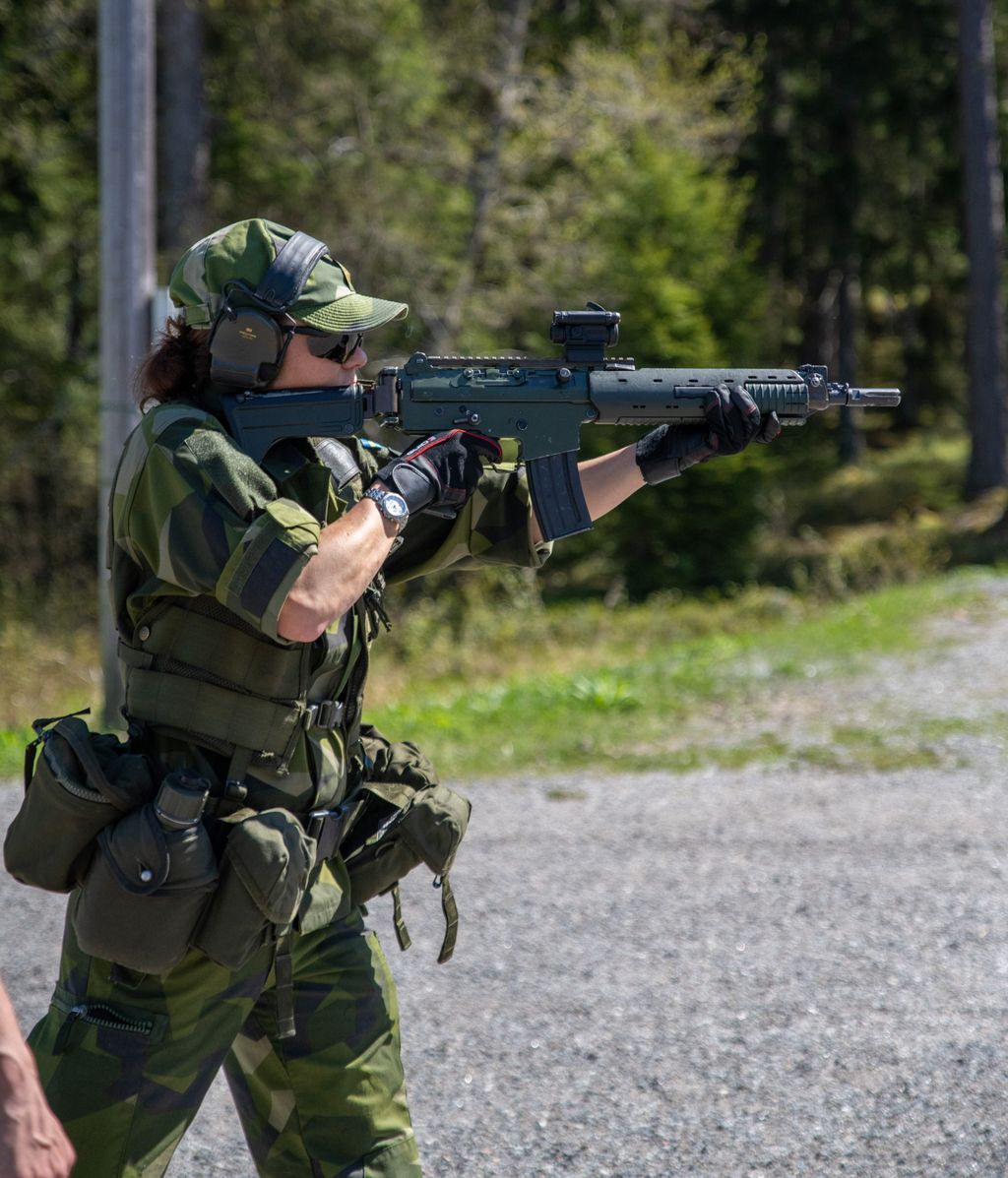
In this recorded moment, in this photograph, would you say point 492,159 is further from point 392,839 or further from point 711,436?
point 392,839

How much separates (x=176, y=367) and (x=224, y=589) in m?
0.54

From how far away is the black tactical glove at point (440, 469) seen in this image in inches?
103

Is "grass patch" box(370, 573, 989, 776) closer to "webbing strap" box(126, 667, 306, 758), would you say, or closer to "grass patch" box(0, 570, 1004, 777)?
"grass patch" box(0, 570, 1004, 777)

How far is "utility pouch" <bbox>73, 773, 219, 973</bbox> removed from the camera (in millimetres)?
2357

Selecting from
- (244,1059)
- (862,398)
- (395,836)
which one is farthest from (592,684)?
(244,1059)

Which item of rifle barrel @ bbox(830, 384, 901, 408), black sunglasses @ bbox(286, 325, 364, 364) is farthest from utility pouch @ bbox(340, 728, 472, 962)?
rifle barrel @ bbox(830, 384, 901, 408)

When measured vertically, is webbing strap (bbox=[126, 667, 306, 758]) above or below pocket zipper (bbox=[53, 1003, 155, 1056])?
above

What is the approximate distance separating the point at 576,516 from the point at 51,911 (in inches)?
115

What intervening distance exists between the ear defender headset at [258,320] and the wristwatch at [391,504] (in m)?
0.31

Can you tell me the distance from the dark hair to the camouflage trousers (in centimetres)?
105

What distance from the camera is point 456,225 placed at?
15688 millimetres

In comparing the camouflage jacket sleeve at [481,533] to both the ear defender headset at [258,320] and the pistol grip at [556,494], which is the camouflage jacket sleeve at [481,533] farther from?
the ear defender headset at [258,320]

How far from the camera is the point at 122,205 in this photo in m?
6.92

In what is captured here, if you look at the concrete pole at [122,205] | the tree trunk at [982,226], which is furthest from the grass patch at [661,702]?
the tree trunk at [982,226]
